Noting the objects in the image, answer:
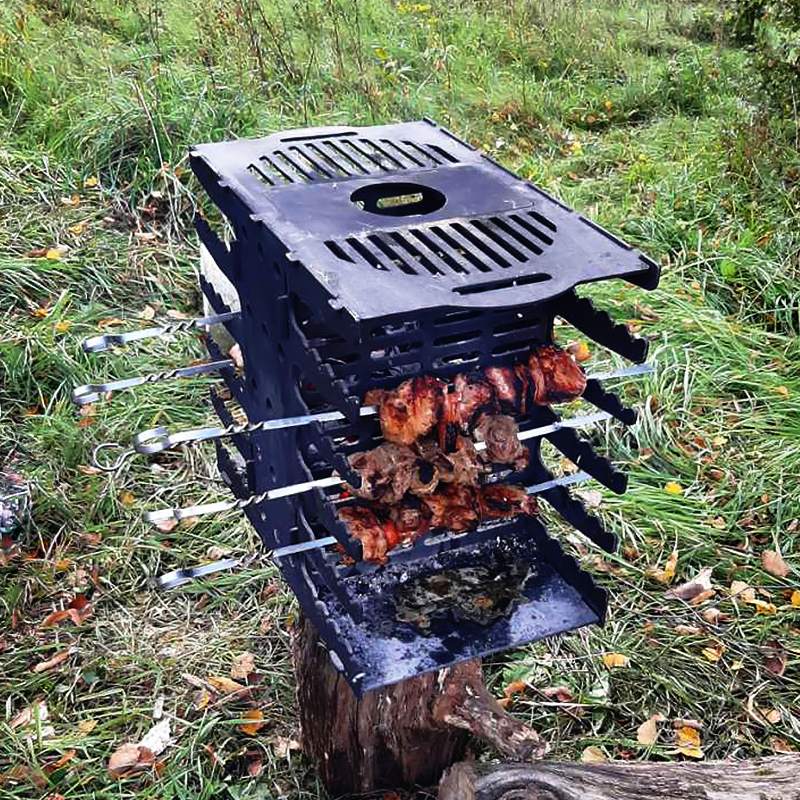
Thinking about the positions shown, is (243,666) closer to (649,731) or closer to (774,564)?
(649,731)

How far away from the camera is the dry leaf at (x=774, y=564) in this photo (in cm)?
350

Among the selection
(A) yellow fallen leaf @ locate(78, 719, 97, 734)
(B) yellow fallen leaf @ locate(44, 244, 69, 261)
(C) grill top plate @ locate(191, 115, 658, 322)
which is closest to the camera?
(C) grill top plate @ locate(191, 115, 658, 322)

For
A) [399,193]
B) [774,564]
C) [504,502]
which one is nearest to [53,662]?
[504,502]

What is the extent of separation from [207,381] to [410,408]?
2.67m

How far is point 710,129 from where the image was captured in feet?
22.2

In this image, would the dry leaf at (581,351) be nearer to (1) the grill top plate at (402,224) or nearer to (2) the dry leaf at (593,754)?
(2) the dry leaf at (593,754)

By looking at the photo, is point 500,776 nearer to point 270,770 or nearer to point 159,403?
point 270,770

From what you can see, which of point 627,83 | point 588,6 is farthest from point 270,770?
point 588,6

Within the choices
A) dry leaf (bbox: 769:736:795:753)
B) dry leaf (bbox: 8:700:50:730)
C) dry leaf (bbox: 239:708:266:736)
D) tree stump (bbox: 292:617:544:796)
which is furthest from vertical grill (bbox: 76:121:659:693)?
dry leaf (bbox: 769:736:795:753)

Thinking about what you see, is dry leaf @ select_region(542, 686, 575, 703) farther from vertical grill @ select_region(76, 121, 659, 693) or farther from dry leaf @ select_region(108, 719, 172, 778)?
dry leaf @ select_region(108, 719, 172, 778)

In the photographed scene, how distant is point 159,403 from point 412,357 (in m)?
2.55

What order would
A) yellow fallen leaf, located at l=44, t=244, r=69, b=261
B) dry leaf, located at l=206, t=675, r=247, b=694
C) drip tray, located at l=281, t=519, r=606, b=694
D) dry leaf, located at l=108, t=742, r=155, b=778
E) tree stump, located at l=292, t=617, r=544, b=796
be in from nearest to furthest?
drip tray, located at l=281, t=519, r=606, b=694, tree stump, located at l=292, t=617, r=544, b=796, dry leaf, located at l=108, t=742, r=155, b=778, dry leaf, located at l=206, t=675, r=247, b=694, yellow fallen leaf, located at l=44, t=244, r=69, b=261

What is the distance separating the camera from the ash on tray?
82.9 inches

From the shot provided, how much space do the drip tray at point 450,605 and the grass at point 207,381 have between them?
920 millimetres
